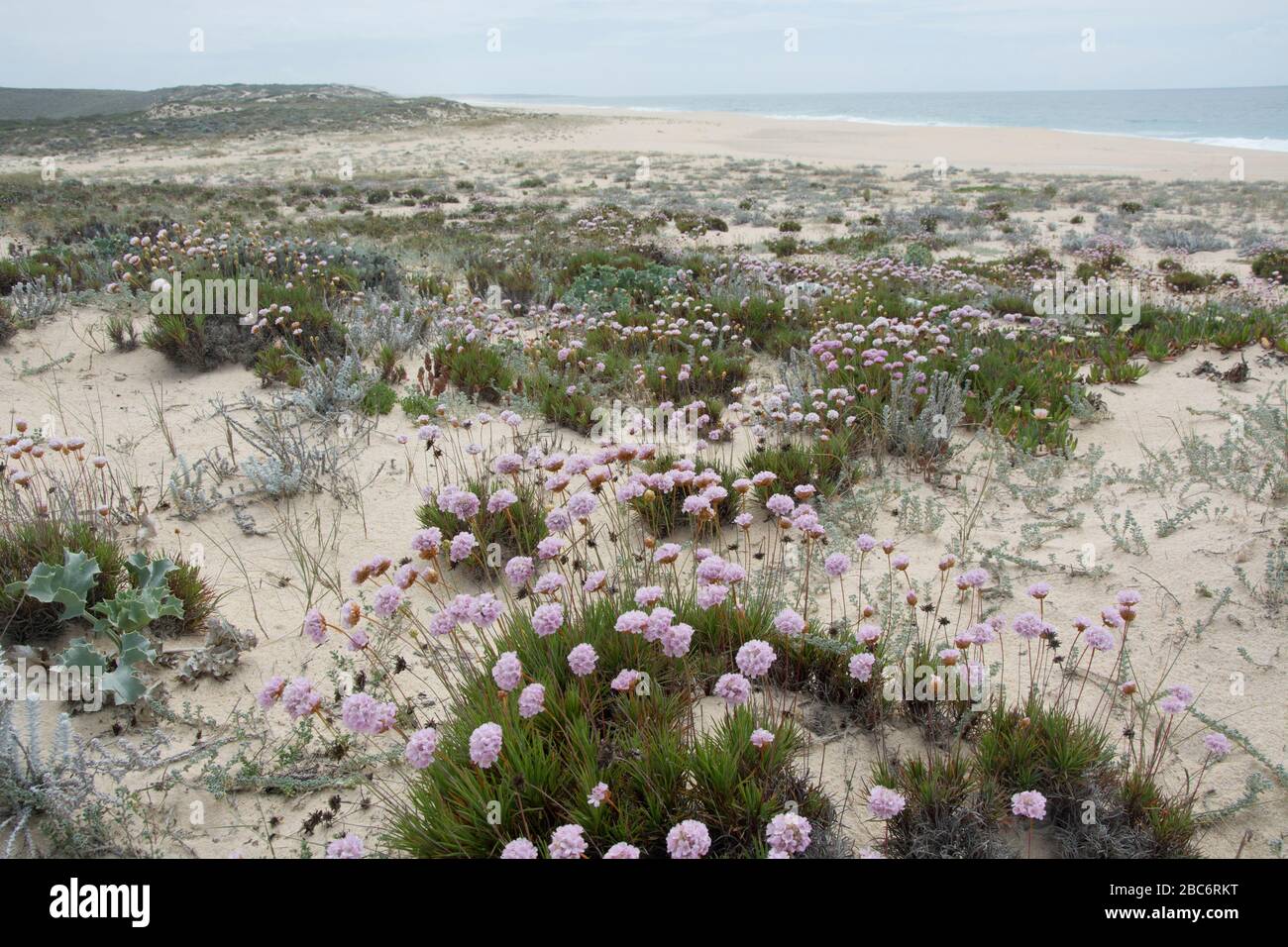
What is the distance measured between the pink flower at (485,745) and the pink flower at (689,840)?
1.72 feet

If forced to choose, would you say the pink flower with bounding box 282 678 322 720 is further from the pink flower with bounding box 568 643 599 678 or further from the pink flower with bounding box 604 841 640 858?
the pink flower with bounding box 604 841 640 858

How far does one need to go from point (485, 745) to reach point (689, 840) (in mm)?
594

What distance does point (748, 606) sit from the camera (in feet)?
10.3

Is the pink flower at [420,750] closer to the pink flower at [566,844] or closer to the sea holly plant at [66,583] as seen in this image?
the pink flower at [566,844]

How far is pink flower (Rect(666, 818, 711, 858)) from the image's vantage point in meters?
1.79

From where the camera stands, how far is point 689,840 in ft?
5.95

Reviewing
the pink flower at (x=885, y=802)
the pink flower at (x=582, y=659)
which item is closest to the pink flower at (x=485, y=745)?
the pink flower at (x=582, y=659)

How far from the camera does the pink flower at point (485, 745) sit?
6.57 ft

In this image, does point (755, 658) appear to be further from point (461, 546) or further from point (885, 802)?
point (461, 546)

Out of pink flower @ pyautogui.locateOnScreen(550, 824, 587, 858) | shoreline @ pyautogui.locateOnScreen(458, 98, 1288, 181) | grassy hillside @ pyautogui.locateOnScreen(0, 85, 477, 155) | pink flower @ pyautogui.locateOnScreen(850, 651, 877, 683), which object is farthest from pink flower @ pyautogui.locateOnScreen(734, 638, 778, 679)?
grassy hillside @ pyautogui.locateOnScreen(0, 85, 477, 155)

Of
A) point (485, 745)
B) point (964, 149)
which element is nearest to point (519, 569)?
point (485, 745)
